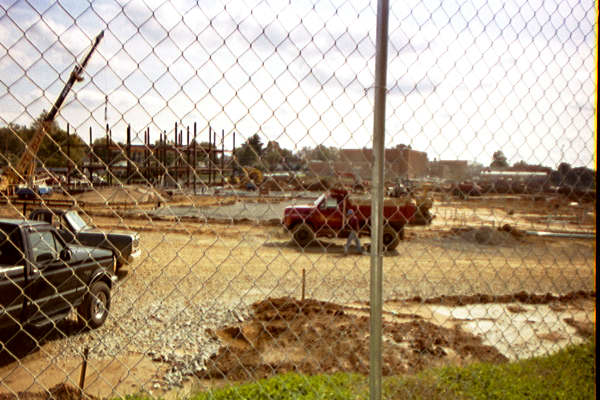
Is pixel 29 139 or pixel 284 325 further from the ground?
pixel 29 139

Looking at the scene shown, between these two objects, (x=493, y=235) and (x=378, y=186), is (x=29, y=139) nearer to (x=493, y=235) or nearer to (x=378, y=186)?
(x=378, y=186)

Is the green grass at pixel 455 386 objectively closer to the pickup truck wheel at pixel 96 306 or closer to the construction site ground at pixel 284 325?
the construction site ground at pixel 284 325

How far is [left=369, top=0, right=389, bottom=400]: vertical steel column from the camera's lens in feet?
6.06

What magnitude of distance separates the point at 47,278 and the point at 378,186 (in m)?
5.00

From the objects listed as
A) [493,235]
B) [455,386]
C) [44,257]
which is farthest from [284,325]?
[493,235]

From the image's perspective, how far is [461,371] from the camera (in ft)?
13.2

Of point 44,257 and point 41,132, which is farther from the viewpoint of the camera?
point 44,257

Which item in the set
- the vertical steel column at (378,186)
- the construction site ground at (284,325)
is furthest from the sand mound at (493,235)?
the vertical steel column at (378,186)

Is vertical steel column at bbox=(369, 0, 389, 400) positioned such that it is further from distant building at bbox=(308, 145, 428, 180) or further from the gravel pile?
the gravel pile

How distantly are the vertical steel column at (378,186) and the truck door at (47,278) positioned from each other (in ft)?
13.4

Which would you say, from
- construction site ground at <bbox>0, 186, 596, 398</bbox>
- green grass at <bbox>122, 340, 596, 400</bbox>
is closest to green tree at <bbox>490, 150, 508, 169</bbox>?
construction site ground at <bbox>0, 186, 596, 398</bbox>

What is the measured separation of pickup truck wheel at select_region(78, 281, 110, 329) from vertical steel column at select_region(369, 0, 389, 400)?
526 centimetres

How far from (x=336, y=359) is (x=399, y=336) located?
4.46 ft

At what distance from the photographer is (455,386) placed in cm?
357
